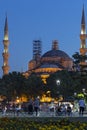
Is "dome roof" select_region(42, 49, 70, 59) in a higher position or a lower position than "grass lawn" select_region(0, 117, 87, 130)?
higher

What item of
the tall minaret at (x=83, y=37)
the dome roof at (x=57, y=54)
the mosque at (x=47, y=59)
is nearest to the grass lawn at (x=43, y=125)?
the tall minaret at (x=83, y=37)

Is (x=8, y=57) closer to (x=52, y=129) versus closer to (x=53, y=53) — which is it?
(x=53, y=53)

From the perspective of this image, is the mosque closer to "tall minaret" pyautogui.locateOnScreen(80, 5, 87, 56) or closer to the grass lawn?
"tall minaret" pyautogui.locateOnScreen(80, 5, 87, 56)

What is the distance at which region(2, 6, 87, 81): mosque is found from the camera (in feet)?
406

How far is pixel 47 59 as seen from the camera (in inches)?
5694

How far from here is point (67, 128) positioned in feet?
45.8

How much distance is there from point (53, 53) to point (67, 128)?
441 ft

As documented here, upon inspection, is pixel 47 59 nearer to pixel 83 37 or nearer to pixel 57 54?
pixel 57 54

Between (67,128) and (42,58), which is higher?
(42,58)

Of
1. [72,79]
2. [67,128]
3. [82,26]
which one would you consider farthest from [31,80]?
[67,128]

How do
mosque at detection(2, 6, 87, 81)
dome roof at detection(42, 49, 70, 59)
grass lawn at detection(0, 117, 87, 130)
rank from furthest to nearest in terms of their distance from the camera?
1. dome roof at detection(42, 49, 70, 59)
2. mosque at detection(2, 6, 87, 81)
3. grass lawn at detection(0, 117, 87, 130)

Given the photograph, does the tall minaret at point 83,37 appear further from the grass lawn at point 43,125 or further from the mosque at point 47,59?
the grass lawn at point 43,125

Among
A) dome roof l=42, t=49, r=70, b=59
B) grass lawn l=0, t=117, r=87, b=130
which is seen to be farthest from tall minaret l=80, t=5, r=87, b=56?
grass lawn l=0, t=117, r=87, b=130

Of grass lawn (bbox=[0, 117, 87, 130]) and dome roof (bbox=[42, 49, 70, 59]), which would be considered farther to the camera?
dome roof (bbox=[42, 49, 70, 59])
